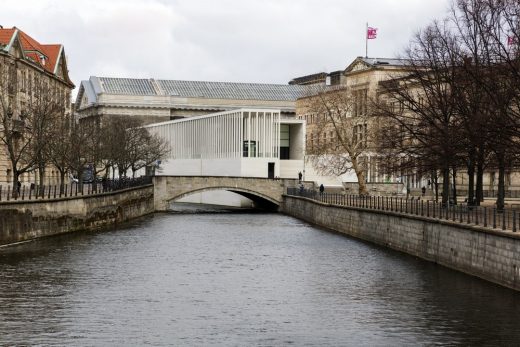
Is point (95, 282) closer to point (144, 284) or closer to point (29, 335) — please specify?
point (144, 284)

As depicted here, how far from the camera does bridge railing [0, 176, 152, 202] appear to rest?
59.0 meters

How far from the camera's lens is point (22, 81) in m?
89.7

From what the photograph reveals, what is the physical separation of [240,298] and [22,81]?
2322 inches

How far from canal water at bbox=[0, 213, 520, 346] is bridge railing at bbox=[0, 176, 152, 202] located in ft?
13.2

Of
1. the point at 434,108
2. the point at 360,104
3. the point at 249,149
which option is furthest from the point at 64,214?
the point at 249,149

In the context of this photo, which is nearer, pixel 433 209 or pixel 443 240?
pixel 443 240

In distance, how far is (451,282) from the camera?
39844 millimetres

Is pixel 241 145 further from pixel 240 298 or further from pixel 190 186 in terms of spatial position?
pixel 240 298

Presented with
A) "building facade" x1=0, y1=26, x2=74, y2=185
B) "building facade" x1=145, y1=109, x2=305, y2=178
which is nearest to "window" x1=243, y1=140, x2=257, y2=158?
"building facade" x1=145, y1=109, x2=305, y2=178

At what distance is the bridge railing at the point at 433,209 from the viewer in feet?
135

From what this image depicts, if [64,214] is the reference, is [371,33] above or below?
above

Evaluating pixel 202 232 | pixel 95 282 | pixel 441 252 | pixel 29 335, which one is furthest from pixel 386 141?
pixel 29 335

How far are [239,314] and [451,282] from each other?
11.1 m

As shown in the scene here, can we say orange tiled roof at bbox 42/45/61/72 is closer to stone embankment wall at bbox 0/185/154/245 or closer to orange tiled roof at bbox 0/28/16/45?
orange tiled roof at bbox 0/28/16/45
